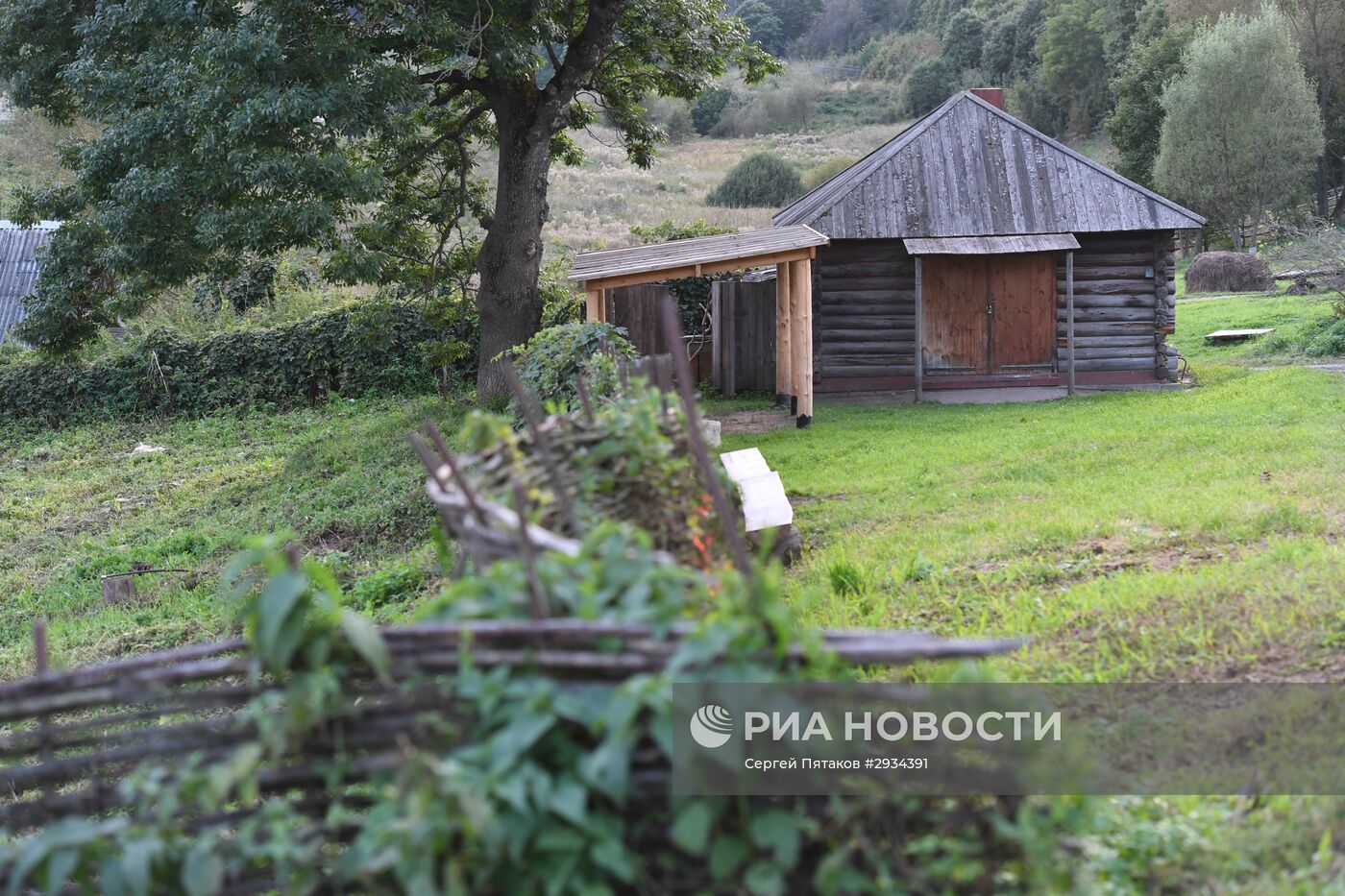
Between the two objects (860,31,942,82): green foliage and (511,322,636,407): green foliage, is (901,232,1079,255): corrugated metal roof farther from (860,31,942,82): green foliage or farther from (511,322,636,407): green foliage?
(860,31,942,82): green foliage

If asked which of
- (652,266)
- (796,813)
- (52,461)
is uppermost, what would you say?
(652,266)

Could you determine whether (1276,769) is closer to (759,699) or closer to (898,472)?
(759,699)

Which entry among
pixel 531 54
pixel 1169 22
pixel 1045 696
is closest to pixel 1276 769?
pixel 1045 696

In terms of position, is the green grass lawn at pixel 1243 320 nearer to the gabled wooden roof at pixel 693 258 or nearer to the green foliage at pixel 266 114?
the gabled wooden roof at pixel 693 258

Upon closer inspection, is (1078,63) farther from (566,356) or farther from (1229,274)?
(566,356)

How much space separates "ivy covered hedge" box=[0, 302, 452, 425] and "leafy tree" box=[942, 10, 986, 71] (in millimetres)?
57993

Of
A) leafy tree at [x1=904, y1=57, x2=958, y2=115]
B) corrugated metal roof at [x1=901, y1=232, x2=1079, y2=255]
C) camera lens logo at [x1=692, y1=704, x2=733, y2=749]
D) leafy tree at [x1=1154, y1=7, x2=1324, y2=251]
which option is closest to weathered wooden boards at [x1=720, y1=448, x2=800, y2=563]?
camera lens logo at [x1=692, y1=704, x2=733, y2=749]

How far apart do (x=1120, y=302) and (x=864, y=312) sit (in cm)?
420

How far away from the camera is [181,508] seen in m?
13.6

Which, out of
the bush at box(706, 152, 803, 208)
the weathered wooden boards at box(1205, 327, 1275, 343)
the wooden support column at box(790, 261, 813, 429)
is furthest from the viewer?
the bush at box(706, 152, 803, 208)

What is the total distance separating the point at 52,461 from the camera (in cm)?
1716

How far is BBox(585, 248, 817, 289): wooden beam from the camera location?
13.7 metres

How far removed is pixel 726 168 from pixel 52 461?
44203 mm

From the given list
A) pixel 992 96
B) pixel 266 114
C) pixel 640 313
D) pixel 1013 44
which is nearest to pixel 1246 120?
pixel 992 96
